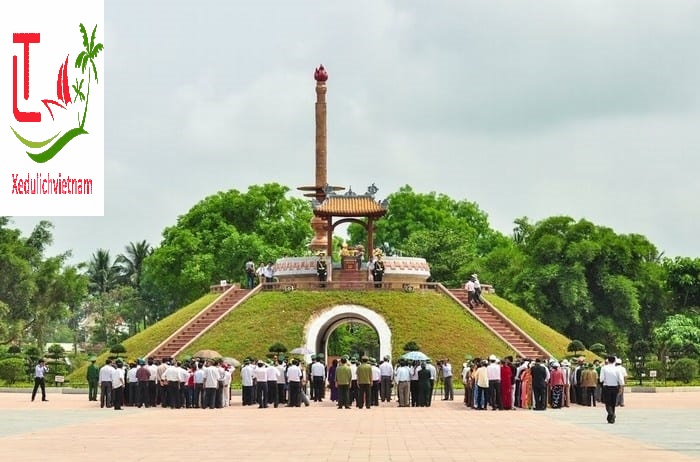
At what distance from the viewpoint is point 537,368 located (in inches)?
1453

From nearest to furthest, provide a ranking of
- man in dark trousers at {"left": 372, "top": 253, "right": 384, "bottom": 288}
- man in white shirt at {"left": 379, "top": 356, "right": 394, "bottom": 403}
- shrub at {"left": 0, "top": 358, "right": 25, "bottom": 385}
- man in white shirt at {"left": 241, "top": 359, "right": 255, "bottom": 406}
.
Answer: man in white shirt at {"left": 241, "top": 359, "right": 255, "bottom": 406}
man in white shirt at {"left": 379, "top": 356, "right": 394, "bottom": 403}
shrub at {"left": 0, "top": 358, "right": 25, "bottom": 385}
man in dark trousers at {"left": 372, "top": 253, "right": 384, "bottom": 288}

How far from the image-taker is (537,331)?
57.6 meters

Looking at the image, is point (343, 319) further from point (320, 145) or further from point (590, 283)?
point (590, 283)

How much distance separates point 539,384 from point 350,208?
80.9 feet

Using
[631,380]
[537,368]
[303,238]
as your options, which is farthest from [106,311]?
[537,368]

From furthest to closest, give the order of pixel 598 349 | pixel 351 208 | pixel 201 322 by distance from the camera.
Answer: pixel 351 208 → pixel 598 349 → pixel 201 322

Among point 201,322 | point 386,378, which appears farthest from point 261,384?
point 201,322

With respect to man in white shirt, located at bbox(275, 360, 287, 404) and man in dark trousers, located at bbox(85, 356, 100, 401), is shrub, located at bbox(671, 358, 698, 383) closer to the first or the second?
man in white shirt, located at bbox(275, 360, 287, 404)

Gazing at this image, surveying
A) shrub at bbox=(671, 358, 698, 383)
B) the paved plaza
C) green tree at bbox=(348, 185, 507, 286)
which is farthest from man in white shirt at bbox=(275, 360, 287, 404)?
green tree at bbox=(348, 185, 507, 286)

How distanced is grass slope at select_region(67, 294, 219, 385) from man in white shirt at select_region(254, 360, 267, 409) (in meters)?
15.9

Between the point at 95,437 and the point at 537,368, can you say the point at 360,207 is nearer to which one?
the point at 537,368

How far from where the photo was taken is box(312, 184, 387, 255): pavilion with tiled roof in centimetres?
5991

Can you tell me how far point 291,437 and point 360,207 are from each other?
36746 mm

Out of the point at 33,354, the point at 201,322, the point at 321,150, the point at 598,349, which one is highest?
the point at 321,150
